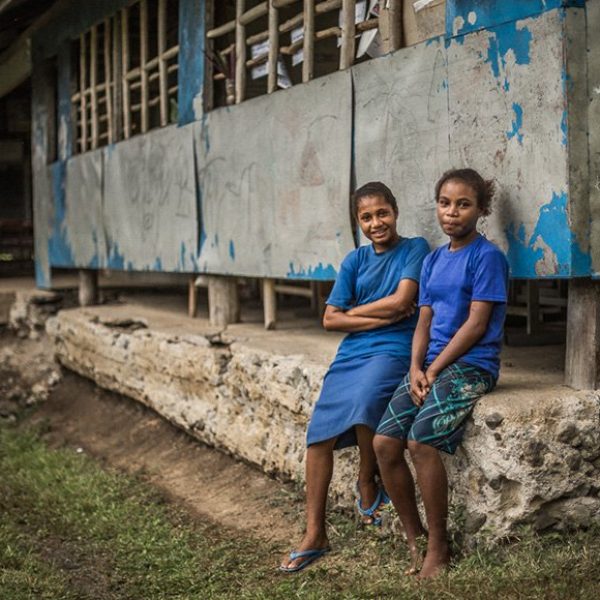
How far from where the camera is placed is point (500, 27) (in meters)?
4.07

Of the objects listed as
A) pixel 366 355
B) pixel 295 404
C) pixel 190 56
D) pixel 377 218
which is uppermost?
pixel 190 56

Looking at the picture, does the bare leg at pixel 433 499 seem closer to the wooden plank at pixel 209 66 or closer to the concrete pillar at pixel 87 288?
the wooden plank at pixel 209 66

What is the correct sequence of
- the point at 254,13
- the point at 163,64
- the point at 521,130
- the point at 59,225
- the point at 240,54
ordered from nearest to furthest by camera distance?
the point at 521,130, the point at 254,13, the point at 240,54, the point at 163,64, the point at 59,225

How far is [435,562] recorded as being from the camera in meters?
3.75

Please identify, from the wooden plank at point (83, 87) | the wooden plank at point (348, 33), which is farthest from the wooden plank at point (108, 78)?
the wooden plank at point (348, 33)

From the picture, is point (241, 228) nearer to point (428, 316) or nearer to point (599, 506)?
point (428, 316)

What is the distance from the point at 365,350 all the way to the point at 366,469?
56 cm

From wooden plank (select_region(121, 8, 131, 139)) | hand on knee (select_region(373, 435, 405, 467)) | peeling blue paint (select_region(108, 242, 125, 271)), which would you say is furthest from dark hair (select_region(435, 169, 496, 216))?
peeling blue paint (select_region(108, 242, 125, 271))

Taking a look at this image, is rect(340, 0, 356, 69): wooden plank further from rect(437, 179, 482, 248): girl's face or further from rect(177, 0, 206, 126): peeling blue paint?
rect(177, 0, 206, 126): peeling blue paint

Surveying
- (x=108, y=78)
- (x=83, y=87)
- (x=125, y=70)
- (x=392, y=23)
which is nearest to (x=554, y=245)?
(x=392, y=23)

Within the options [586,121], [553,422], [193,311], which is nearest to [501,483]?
[553,422]

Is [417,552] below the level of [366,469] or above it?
below

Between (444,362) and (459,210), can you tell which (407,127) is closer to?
(459,210)

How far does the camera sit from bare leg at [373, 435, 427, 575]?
12.7 feet
